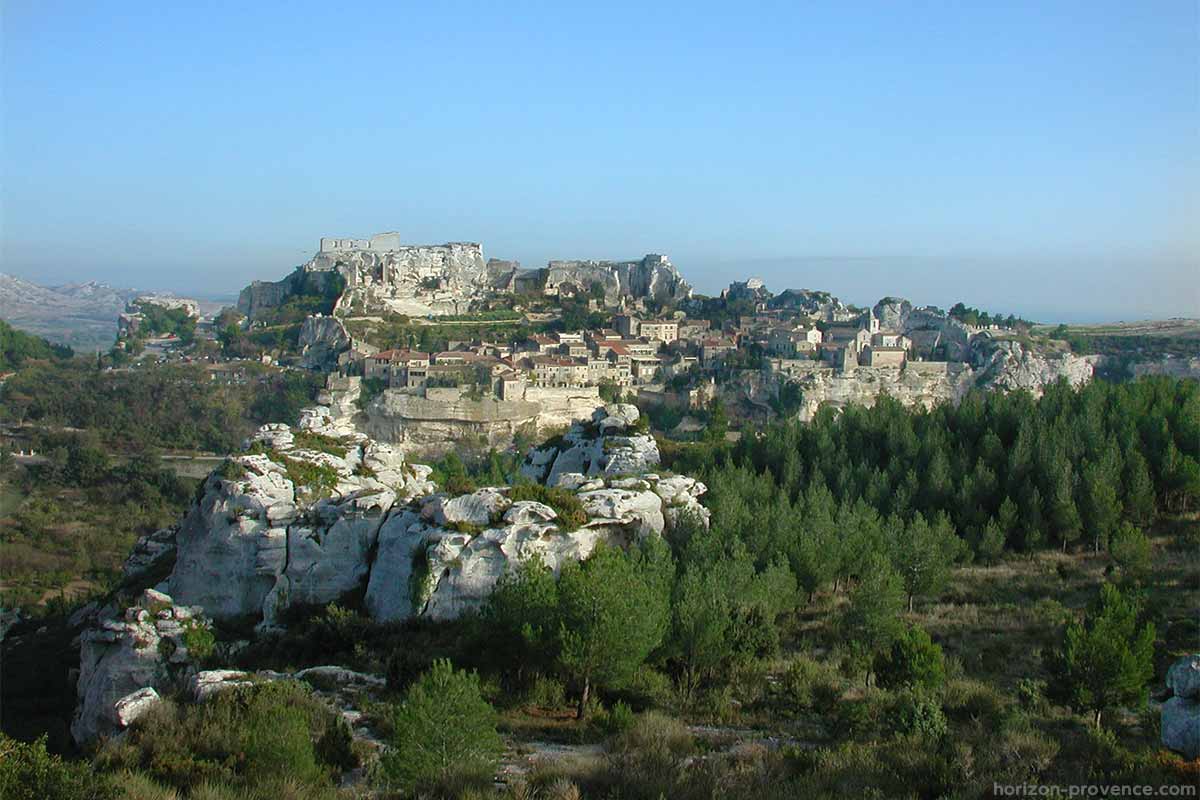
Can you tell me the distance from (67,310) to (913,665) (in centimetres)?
16517

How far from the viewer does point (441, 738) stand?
8.08m

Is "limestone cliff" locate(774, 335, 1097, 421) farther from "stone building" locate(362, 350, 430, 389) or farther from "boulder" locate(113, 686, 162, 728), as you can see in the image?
"boulder" locate(113, 686, 162, 728)

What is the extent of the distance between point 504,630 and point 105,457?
3800 cm

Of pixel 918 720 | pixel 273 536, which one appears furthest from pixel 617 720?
pixel 273 536

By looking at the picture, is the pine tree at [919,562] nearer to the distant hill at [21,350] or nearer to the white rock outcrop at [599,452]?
the white rock outcrop at [599,452]

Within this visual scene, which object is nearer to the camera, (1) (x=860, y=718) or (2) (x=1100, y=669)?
(1) (x=860, y=718)

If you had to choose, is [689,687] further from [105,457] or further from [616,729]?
[105,457]

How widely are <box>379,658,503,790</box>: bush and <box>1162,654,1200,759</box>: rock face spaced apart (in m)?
5.66

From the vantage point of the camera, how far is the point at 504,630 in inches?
493

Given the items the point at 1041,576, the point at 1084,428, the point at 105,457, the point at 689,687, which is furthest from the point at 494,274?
the point at 689,687

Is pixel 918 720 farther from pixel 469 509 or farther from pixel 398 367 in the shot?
pixel 398 367

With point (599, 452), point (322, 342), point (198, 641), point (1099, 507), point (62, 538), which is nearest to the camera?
point (198, 641)

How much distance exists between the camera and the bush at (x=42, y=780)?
7.02 m

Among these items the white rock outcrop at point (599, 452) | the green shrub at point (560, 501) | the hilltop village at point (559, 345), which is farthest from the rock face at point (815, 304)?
the green shrub at point (560, 501)
